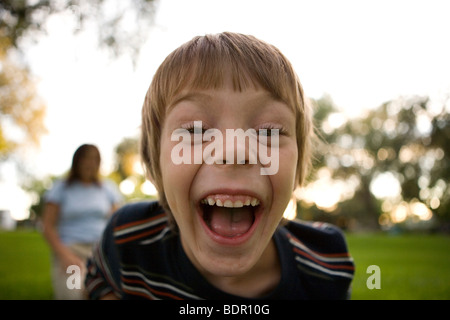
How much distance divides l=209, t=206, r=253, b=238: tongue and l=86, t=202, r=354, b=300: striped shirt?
1.14 ft

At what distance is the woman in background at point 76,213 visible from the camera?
3.75m

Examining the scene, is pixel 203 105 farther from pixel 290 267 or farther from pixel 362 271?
pixel 362 271

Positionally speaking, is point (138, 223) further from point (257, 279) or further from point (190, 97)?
point (190, 97)

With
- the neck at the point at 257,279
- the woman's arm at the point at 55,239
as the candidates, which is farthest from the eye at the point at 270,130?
the woman's arm at the point at 55,239

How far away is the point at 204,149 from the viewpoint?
1.37 m

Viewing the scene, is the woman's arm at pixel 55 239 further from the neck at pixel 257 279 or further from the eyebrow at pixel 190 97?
the eyebrow at pixel 190 97

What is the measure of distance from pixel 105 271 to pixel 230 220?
2.99 feet

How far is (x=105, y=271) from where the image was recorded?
78.9 inches

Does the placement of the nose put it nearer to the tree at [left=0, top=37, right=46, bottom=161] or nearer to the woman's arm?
the woman's arm

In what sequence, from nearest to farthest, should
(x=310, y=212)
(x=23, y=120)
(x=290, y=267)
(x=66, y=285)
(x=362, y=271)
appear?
1. (x=290, y=267)
2. (x=66, y=285)
3. (x=362, y=271)
4. (x=23, y=120)
5. (x=310, y=212)

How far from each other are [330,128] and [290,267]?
3352 centimetres

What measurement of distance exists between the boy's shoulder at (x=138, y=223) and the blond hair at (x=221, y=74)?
1.06 feet

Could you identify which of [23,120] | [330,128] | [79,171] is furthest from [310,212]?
[79,171]

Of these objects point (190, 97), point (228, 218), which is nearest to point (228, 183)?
point (228, 218)
